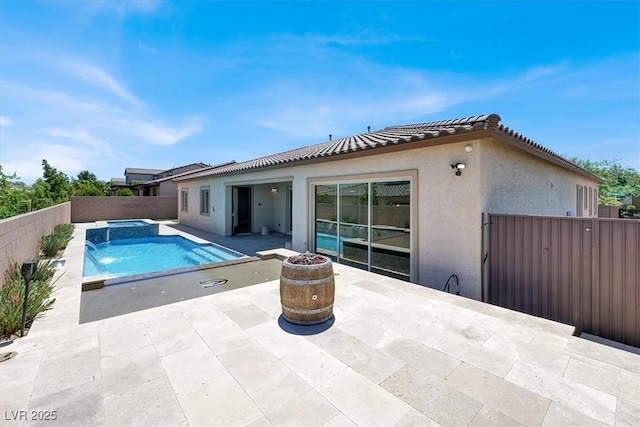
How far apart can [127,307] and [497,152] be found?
8.43 m

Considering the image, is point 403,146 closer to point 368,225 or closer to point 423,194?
point 423,194

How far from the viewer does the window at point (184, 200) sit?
21312 millimetres

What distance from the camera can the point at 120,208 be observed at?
24.8 m

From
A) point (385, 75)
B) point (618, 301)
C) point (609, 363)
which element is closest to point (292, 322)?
point (609, 363)

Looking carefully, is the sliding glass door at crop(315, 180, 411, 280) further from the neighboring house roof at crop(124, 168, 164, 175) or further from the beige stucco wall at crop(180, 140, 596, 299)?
the neighboring house roof at crop(124, 168, 164, 175)

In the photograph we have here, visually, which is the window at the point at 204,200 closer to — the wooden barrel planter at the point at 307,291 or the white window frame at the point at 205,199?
the white window frame at the point at 205,199

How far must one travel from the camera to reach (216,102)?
1620 cm

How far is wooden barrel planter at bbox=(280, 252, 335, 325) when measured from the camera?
435cm

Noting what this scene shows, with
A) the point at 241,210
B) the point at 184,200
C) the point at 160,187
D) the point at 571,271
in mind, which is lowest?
the point at 571,271

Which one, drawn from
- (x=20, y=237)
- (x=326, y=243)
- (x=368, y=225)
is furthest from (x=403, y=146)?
(x=20, y=237)

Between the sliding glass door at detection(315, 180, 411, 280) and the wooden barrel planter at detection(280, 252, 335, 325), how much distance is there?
363 cm

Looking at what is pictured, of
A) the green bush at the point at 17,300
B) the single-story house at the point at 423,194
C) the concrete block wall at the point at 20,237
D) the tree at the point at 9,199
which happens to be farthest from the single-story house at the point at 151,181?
the green bush at the point at 17,300

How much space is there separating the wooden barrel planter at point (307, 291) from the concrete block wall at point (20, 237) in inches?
221

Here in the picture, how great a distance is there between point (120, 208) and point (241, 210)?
15514 millimetres
